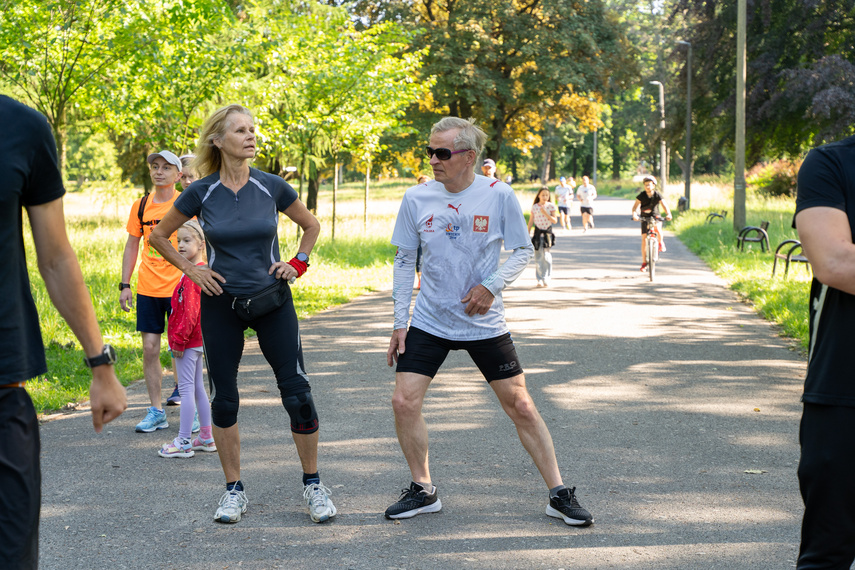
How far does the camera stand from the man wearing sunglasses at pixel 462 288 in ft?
14.3

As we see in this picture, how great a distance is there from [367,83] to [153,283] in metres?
12.5

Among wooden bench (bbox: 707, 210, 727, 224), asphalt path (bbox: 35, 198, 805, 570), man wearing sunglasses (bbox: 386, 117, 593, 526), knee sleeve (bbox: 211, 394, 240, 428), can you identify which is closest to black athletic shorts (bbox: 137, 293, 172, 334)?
asphalt path (bbox: 35, 198, 805, 570)

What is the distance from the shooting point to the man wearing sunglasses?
14.3ft

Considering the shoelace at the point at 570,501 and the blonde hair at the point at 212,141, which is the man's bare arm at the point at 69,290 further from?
the shoelace at the point at 570,501

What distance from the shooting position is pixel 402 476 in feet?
16.6

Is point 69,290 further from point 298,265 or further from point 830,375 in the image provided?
point 298,265

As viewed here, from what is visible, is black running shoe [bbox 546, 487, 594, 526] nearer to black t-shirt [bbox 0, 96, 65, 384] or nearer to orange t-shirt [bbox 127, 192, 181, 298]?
black t-shirt [bbox 0, 96, 65, 384]

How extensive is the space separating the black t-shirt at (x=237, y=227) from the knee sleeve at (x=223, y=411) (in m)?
0.54

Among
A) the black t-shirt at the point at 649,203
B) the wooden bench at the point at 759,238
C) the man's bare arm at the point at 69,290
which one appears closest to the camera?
the man's bare arm at the point at 69,290

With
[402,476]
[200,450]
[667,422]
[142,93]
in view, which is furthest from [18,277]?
[142,93]

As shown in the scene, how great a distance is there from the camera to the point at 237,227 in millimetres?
4391

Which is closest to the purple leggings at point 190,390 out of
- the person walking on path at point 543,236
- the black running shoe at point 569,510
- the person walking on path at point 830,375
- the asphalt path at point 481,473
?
the asphalt path at point 481,473

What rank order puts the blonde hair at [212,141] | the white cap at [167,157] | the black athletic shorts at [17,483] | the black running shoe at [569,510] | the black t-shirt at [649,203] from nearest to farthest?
the black athletic shorts at [17,483]
the black running shoe at [569,510]
the blonde hair at [212,141]
the white cap at [167,157]
the black t-shirt at [649,203]

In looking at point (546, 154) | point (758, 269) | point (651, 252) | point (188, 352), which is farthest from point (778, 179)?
point (546, 154)
